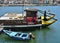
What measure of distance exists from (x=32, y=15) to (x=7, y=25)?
357cm

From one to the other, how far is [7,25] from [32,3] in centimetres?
13021

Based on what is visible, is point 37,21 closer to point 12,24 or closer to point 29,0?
point 12,24

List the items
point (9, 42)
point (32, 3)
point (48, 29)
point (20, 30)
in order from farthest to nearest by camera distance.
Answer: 1. point (32, 3)
2. point (48, 29)
3. point (20, 30)
4. point (9, 42)

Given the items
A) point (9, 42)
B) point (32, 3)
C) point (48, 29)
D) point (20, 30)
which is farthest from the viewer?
point (32, 3)

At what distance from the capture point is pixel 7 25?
3622 centimetres

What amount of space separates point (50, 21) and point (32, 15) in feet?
13.9

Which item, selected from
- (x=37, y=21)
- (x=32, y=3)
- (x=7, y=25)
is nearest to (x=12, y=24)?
(x=7, y=25)

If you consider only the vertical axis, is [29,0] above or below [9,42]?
below

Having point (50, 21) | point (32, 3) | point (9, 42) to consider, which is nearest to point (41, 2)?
point (32, 3)

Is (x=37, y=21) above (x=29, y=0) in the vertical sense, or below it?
above

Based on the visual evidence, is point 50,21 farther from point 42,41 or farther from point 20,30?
point 42,41

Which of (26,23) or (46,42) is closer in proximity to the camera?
(46,42)

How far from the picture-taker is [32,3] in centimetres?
16588

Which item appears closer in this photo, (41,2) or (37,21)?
(37,21)
